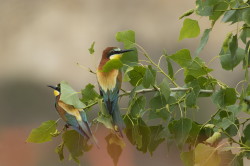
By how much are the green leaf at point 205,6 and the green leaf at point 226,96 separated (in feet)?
0.27

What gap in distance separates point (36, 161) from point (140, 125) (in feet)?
6.30

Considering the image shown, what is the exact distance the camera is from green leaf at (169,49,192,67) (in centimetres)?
71

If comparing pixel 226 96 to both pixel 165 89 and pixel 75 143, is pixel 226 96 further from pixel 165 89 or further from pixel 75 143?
pixel 75 143

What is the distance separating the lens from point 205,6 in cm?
67

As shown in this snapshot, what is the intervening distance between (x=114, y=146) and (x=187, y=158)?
0.08 meters

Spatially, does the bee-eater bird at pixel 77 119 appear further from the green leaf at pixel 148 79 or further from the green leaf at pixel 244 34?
the green leaf at pixel 244 34

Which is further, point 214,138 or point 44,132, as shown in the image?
point 44,132

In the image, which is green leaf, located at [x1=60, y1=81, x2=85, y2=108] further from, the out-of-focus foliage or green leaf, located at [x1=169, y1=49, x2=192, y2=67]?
green leaf, located at [x1=169, y1=49, x2=192, y2=67]

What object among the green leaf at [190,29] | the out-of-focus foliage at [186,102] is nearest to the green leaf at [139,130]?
the out-of-focus foliage at [186,102]

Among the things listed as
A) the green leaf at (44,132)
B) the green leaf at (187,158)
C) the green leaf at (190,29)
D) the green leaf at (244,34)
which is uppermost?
the green leaf at (190,29)

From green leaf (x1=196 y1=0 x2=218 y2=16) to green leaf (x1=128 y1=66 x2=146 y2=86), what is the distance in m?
0.10

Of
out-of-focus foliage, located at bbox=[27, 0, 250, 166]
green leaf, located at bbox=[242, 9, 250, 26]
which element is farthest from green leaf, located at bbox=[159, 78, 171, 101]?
green leaf, located at bbox=[242, 9, 250, 26]

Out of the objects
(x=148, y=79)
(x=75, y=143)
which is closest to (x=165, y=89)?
(x=148, y=79)

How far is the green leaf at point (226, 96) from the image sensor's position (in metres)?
0.69
